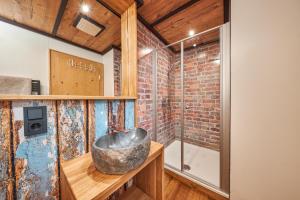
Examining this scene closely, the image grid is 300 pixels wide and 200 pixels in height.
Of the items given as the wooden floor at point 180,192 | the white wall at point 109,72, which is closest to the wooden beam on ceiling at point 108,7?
the white wall at point 109,72

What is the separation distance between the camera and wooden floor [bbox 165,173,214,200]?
1165 millimetres

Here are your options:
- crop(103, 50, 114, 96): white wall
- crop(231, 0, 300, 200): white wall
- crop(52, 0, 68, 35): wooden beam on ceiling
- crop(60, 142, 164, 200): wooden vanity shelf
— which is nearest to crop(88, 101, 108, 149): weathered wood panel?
crop(60, 142, 164, 200): wooden vanity shelf

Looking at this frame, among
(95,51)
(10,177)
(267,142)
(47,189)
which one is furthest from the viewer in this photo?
(95,51)

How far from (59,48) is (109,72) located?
21.3 inches

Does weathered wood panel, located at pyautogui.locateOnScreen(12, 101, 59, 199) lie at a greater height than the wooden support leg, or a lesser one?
greater

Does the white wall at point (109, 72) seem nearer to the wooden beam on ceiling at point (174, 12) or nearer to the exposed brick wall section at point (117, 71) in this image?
the exposed brick wall section at point (117, 71)

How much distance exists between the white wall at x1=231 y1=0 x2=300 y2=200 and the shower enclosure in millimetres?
Result: 573

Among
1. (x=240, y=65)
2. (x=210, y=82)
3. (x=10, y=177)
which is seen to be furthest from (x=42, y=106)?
(x=210, y=82)

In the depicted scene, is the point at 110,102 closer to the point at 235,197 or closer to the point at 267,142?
the point at 267,142

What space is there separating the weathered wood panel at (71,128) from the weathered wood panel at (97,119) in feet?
0.16

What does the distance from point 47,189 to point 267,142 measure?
1550 mm

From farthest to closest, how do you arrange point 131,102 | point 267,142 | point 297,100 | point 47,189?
point 131,102 → point 267,142 → point 297,100 → point 47,189

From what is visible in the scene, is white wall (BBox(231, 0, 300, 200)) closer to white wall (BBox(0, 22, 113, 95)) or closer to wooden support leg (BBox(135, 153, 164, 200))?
wooden support leg (BBox(135, 153, 164, 200))

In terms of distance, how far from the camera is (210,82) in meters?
2.08
